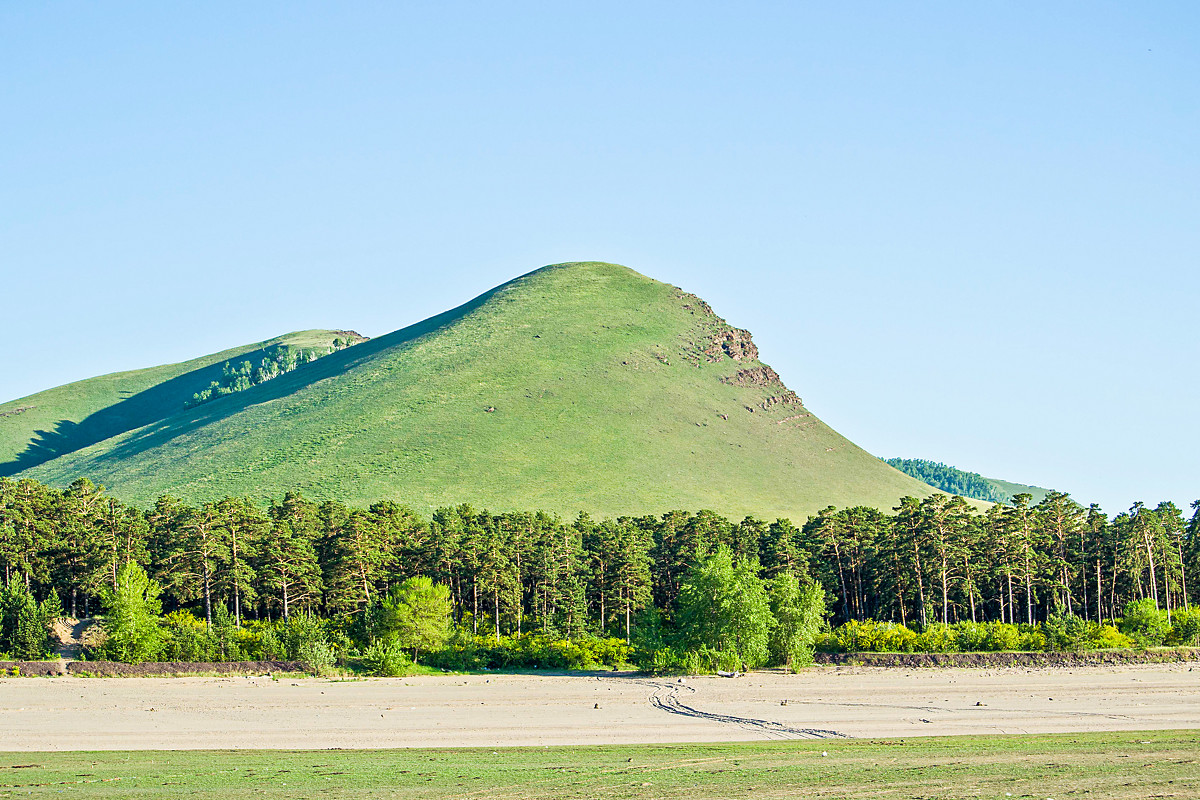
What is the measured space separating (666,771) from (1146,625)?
58640 mm

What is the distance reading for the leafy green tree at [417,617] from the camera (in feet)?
230

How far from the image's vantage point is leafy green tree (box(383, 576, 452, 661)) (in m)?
70.1

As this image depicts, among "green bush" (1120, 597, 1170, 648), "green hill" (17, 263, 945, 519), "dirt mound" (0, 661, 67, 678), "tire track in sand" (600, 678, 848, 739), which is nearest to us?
"tire track in sand" (600, 678, 848, 739)

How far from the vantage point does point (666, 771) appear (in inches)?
1152

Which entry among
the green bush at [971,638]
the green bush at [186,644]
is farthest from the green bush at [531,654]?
the green bush at [971,638]

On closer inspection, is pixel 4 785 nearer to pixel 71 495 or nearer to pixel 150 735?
pixel 150 735

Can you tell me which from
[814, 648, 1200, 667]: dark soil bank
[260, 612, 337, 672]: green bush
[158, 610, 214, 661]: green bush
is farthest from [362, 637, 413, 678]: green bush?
[814, 648, 1200, 667]: dark soil bank

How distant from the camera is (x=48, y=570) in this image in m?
81.8

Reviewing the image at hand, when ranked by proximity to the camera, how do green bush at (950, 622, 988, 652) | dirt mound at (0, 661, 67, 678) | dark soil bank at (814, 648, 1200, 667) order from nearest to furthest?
dirt mound at (0, 661, 67, 678)
dark soil bank at (814, 648, 1200, 667)
green bush at (950, 622, 988, 652)

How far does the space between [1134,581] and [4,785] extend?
276 feet

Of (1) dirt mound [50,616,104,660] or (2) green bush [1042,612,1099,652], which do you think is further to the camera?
(2) green bush [1042,612,1099,652]

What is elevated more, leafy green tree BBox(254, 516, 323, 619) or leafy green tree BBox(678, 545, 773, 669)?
leafy green tree BBox(254, 516, 323, 619)

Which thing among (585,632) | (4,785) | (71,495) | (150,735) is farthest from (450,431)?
(4,785)

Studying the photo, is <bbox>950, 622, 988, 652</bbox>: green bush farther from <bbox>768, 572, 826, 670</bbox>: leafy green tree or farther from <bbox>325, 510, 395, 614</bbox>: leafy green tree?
<bbox>325, 510, 395, 614</bbox>: leafy green tree
